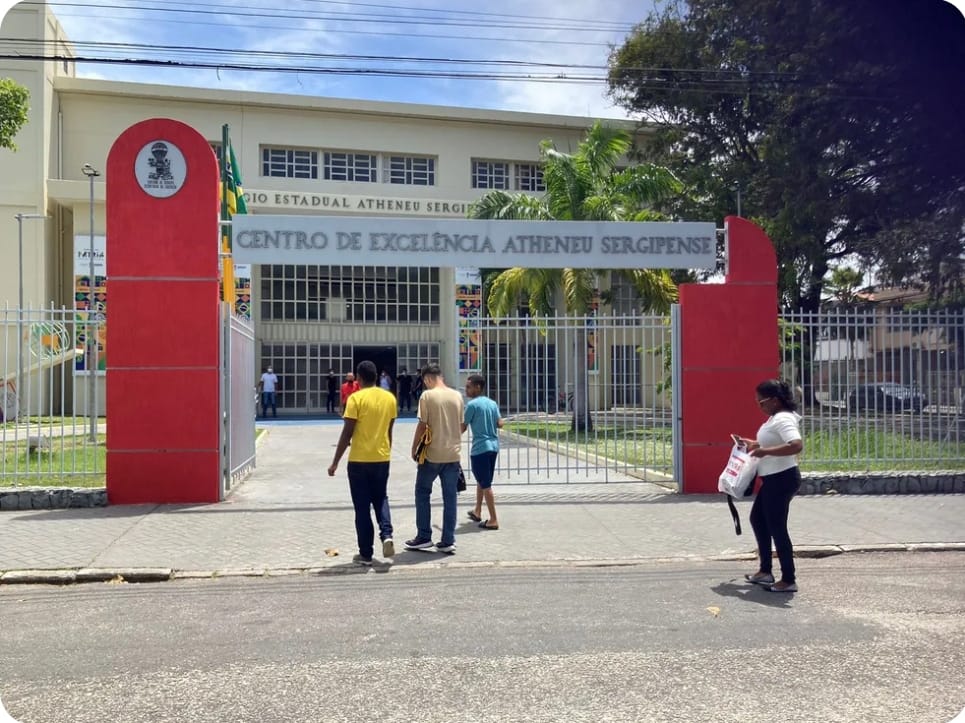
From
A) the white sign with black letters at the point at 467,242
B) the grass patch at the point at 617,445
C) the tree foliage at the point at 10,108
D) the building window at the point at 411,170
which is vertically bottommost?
the grass patch at the point at 617,445

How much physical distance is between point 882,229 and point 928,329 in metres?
11.8

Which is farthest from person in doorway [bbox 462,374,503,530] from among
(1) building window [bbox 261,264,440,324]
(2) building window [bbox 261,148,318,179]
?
(2) building window [bbox 261,148,318,179]

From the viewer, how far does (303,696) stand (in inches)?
169

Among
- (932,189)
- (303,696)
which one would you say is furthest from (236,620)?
(932,189)

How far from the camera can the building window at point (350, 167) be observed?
31.0 meters

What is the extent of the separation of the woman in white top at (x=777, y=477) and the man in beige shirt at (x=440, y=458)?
262cm

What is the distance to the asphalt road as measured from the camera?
4148mm

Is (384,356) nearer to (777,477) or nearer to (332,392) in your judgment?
(332,392)

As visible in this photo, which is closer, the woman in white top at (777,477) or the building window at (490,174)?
the woman in white top at (777,477)

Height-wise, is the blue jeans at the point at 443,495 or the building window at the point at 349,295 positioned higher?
the building window at the point at 349,295

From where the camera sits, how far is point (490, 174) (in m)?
32.7

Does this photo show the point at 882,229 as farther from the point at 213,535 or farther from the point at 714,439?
the point at 213,535

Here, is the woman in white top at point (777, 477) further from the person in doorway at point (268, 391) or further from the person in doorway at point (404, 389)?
the person in doorway at point (404, 389)

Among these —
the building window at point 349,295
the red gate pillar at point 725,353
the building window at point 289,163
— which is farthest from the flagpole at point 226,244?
the building window at point 349,295
